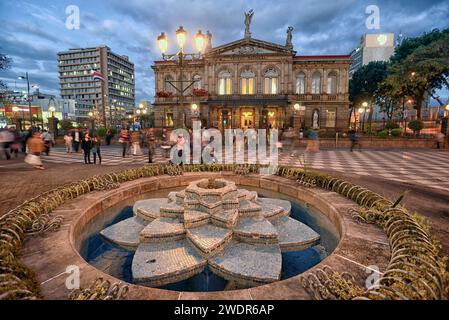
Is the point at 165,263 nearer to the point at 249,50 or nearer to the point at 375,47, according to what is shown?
the point at 249,50

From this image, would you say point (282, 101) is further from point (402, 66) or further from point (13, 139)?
point (13, 139)

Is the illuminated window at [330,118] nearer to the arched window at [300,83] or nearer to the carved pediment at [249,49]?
the arched window at [300,83]

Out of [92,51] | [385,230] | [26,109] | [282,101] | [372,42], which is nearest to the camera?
[385,230]

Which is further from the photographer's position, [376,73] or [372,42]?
[372,42]

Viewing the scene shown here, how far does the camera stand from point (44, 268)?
303cm

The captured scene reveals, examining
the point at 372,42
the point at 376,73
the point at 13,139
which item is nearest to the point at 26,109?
the point at 13,139

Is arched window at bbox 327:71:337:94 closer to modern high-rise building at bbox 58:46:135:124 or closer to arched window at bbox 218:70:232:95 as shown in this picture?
arched window at bbox 218:70:232:95

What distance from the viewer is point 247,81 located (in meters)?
35.2

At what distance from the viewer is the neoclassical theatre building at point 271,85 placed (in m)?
33.7

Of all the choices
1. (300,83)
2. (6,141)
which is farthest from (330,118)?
(6,141)

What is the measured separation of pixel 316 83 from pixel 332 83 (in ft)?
7.65

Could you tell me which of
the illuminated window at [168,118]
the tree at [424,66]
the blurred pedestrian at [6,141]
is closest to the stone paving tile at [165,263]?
the blurred pedestrian at [6,141]
